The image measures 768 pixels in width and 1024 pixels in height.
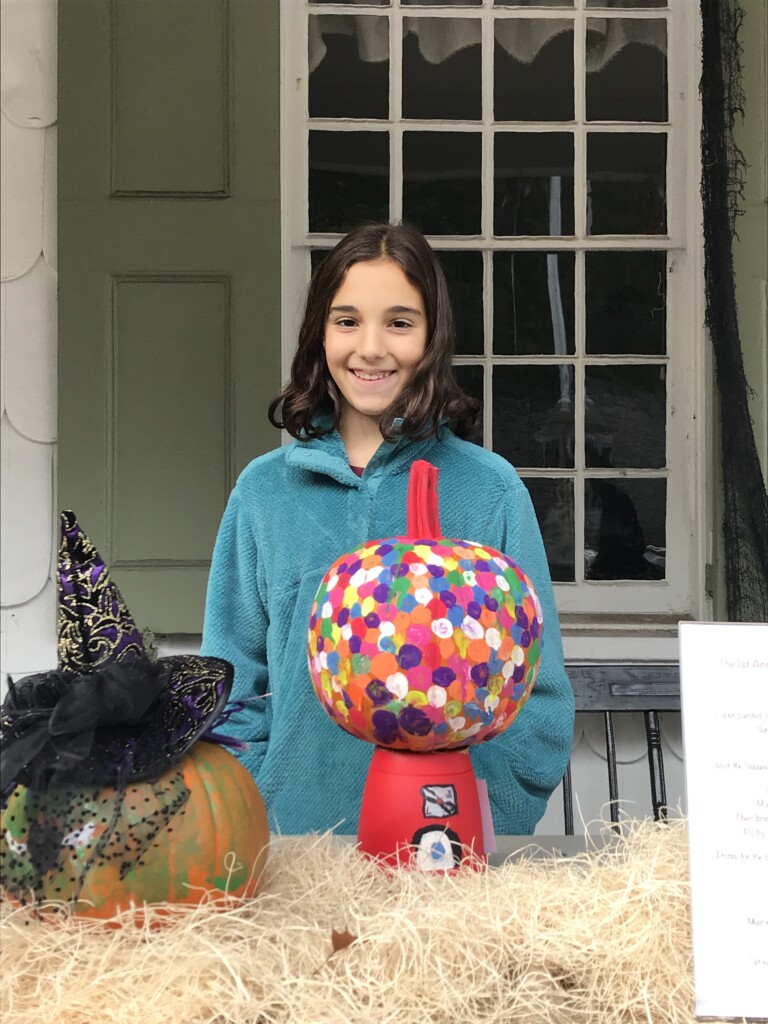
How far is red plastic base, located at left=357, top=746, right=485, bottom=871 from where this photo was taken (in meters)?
1.01

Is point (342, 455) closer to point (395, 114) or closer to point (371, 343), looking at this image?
point (371, 343)

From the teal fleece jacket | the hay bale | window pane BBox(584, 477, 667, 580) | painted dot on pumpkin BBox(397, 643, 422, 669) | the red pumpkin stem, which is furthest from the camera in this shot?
window pane BBox(584, 477, 667, 580)

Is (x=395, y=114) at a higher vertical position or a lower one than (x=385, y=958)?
higher

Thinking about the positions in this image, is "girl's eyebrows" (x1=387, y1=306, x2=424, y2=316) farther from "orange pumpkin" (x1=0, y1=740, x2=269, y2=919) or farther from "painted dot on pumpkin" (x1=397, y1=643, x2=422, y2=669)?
"orange pumpkin" (x1=0, y1=740, x2=269, y2=919)

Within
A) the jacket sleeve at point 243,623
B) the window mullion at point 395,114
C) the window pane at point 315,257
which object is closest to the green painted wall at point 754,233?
the window mullion at point 395,114

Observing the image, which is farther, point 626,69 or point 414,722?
point 626,69

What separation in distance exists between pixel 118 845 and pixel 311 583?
749 millimetres

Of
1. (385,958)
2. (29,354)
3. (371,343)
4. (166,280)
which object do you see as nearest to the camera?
(385,958)

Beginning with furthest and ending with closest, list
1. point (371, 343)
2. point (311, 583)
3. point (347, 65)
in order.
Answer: point (347, 65)
point (311, 583)
point (371, 343)

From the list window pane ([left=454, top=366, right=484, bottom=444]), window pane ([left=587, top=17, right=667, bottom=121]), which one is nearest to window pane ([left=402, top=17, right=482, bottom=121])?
window pane ([left=587, top=17, right=667, bottom=121])

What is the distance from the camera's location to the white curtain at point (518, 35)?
296 centimetres

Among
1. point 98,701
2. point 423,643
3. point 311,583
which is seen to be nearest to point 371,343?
point 311,583

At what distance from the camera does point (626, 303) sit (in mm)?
2998

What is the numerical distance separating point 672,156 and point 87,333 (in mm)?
1700
